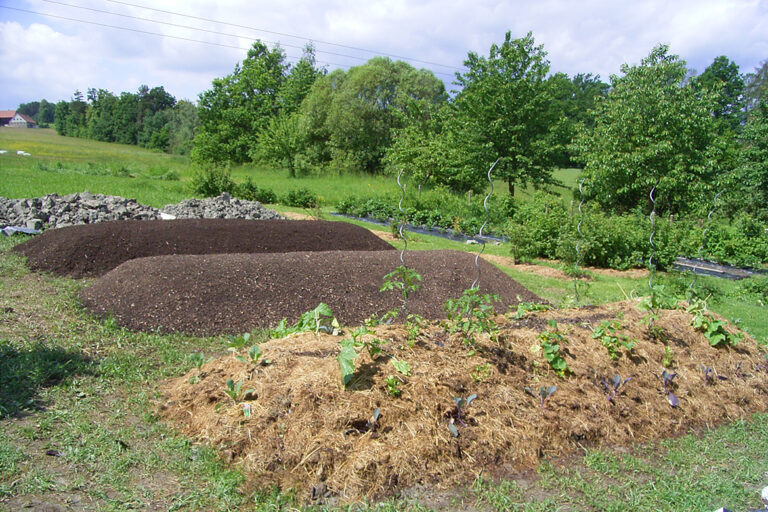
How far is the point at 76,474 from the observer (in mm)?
2746

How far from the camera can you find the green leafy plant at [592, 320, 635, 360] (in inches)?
163

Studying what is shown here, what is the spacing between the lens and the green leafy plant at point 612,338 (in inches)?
163

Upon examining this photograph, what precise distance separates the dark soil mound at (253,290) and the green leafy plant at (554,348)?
2.16 meters

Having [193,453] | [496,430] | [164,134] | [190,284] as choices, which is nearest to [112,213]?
[190,284]

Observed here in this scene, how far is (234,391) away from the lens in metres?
3.32

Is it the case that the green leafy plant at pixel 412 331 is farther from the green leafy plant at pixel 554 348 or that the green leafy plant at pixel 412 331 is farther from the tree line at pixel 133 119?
the tree line at pixel 133 119

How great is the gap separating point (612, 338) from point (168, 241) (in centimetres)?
635

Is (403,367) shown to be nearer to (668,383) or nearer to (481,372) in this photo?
(481,372)

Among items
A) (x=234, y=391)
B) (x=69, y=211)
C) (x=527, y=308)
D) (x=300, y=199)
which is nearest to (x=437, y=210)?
(x=300, y=199)

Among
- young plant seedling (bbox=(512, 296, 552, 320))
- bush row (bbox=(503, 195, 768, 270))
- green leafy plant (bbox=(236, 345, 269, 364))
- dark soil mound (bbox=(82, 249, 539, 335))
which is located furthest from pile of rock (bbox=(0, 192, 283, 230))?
young plant seedling (bbox=(512, 296, 552, 320))

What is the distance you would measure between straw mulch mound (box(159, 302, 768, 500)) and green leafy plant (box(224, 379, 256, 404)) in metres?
0.03

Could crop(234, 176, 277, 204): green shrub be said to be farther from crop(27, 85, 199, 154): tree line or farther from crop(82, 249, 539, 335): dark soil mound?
crop(27, 85, 199, 154): tree line

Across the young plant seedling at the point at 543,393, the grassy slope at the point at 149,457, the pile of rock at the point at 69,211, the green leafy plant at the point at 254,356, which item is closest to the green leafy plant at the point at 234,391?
the green leafy plant at the point at 254,356

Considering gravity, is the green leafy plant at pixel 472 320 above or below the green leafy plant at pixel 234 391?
above
